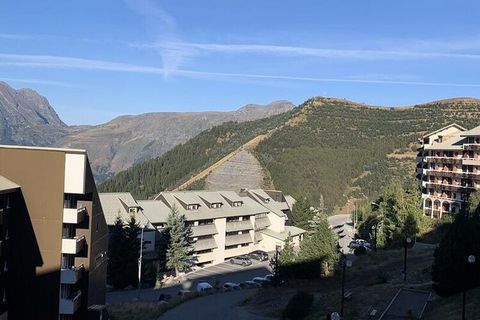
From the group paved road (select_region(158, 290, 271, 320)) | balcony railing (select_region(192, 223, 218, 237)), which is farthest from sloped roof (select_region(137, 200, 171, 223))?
paved road (select_region(158, 290, 271, 320))

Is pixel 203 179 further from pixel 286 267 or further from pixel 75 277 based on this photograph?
pixel 75 277

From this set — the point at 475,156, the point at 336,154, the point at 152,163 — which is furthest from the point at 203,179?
the point at 475,156

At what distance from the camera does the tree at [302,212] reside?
91.0 m

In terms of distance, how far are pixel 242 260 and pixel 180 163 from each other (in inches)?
4166

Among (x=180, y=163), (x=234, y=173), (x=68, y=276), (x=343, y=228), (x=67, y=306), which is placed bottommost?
(x=343, y=228)

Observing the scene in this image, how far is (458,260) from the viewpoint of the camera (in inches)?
1100

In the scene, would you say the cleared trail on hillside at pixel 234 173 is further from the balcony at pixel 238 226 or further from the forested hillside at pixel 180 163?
the balcony at pixel 238 226

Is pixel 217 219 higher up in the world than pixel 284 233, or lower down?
higher up

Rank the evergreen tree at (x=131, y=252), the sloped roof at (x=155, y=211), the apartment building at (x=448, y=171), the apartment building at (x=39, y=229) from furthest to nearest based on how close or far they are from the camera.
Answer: the apartment building at (x=448, y=171) < the sloped roof at (x=155, y=211) < the evergreen tree at (x=131, y=252) < the apartment building at (x=39, y=229)

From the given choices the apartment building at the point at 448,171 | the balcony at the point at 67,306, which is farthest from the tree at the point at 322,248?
the apartment building at the point at 448,171

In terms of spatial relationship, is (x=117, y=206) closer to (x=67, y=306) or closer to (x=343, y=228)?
(x=67, y=306)

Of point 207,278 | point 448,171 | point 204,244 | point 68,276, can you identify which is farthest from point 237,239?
point 68,276

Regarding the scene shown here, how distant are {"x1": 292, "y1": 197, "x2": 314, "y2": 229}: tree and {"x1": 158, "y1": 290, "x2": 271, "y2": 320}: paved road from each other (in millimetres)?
49785

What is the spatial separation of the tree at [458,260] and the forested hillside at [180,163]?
4836 inches
